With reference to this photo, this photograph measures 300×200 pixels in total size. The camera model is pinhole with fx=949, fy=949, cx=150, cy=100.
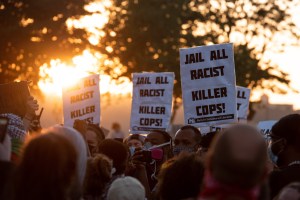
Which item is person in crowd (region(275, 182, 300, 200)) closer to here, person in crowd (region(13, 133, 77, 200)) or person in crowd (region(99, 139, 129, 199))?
person in crowd (region(13, 133, 77, 200))

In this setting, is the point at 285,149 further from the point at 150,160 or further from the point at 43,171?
the point at 150,160

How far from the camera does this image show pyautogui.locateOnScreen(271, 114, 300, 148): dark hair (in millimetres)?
6508

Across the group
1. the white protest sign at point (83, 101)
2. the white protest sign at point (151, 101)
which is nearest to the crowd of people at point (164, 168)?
the white protest sign at point (83, 101)

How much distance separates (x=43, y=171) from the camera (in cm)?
446

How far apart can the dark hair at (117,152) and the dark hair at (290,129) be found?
5.01 ft

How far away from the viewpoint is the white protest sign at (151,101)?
1580 cm

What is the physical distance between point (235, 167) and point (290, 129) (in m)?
2.71

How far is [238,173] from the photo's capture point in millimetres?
3895

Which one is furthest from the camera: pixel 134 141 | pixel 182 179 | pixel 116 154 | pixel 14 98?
pixel 134 141

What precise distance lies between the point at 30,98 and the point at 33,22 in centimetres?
1844

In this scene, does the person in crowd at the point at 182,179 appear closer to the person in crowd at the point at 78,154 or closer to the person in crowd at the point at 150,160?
the person in crowd at the point at 78,154

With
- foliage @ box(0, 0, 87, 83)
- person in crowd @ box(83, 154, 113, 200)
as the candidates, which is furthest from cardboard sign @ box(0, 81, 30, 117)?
foliage @ box(0, 0, 87, 83)

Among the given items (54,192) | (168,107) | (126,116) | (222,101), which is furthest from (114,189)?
(126,116)

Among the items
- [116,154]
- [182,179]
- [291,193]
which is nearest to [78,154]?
[182,179]
